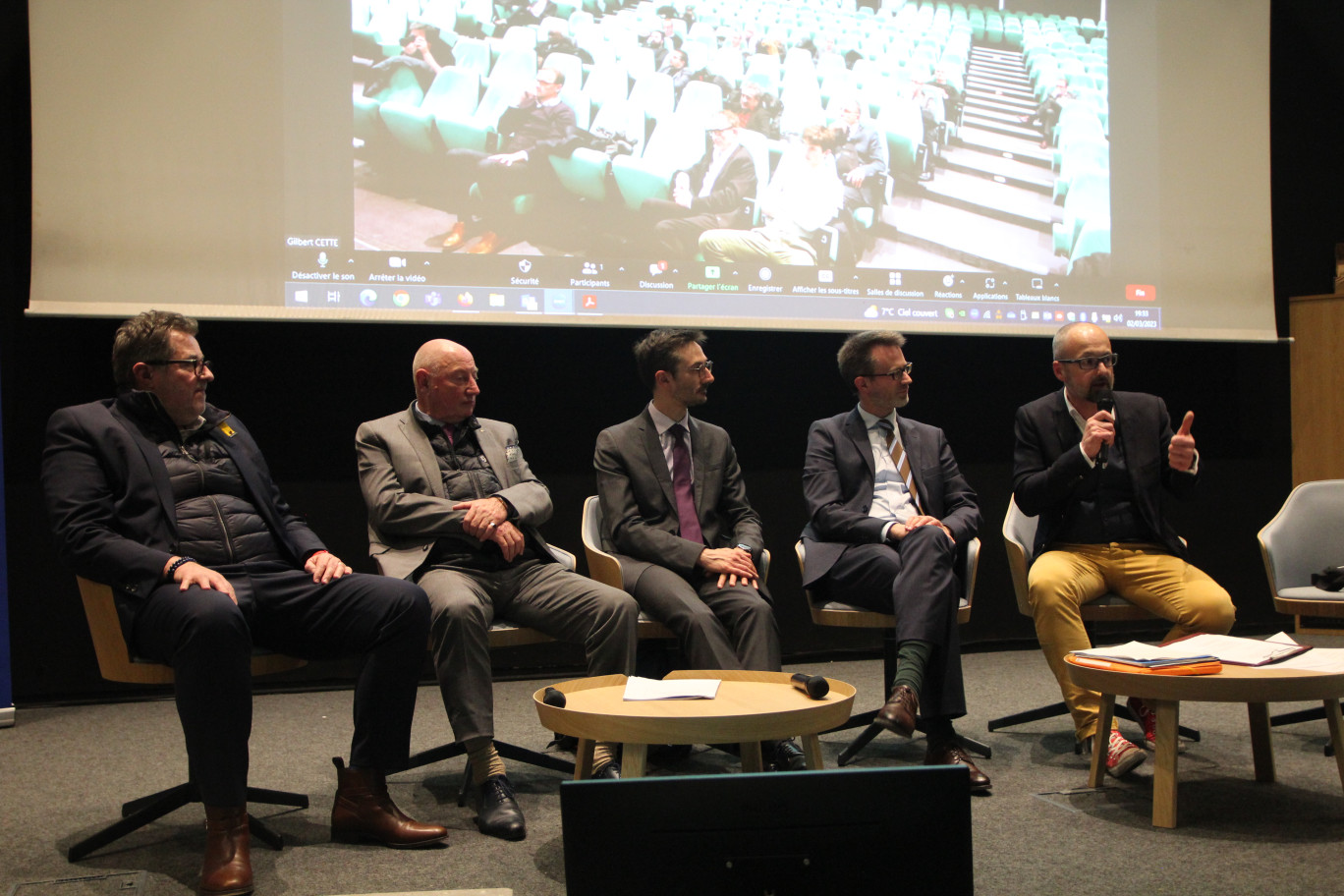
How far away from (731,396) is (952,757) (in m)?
2.10

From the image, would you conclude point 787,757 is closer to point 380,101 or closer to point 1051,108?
point 380,101

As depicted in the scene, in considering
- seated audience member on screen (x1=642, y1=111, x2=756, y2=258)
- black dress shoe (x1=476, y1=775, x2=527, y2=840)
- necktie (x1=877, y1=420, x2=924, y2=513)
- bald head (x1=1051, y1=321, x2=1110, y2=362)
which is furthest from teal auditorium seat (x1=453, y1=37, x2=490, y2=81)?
black dress shoe (x1=476, y1=775, x2=527, y2=840)

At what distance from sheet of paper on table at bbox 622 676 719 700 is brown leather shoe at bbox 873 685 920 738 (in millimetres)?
493

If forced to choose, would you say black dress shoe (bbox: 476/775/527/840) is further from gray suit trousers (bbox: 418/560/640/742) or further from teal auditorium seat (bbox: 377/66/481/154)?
teal auditorium seat (bbox: 377/66/481/154)

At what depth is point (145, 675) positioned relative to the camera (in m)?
2.25

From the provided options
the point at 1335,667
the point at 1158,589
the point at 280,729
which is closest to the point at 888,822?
the point at 1335,667

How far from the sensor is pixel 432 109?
379cm

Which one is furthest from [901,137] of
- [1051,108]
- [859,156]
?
[1051,108]

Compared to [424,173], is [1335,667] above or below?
below

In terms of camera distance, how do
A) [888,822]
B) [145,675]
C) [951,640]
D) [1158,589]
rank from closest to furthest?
1. [888,822]
2. [145,675]
3. [951,640]
4. [1158,589]

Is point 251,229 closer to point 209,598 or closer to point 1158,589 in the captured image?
point 209,598

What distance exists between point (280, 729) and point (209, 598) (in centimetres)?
146

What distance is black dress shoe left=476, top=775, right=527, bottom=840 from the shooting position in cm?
232

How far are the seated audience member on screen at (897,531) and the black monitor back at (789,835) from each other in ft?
4.42
